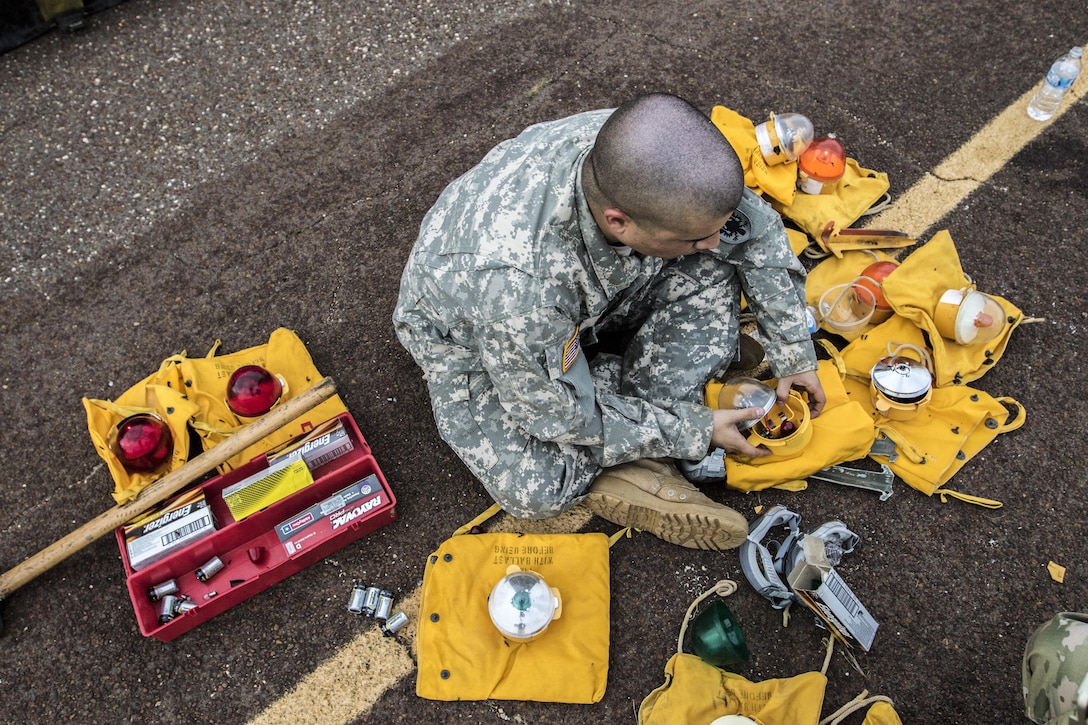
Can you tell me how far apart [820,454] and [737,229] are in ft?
3.15

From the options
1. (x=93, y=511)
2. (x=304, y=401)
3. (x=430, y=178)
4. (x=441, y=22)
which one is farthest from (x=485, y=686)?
(x=441, y=22)

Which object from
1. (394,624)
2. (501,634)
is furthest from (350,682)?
(501,634)

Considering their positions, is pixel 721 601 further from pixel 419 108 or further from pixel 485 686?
pixel 419 108

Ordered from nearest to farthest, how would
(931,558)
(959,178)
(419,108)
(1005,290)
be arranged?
(931,558)
(1005,290)
(959,178)
(419,108)

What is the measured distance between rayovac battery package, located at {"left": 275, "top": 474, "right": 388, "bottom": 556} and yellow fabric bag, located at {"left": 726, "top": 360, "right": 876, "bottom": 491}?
1.44 m

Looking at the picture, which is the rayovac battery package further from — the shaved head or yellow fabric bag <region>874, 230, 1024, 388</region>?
yellow fabric bag <region>874, 230, 1024, 388</region>

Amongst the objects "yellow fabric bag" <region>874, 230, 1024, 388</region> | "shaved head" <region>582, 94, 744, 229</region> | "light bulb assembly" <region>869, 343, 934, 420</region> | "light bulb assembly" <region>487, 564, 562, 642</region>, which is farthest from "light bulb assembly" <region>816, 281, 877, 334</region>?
"light bulb assembly" <region>487, 564, 562, 642</region>

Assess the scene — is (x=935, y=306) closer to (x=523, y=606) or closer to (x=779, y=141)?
(x=779, y=141)

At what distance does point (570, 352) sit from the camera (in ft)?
8.47

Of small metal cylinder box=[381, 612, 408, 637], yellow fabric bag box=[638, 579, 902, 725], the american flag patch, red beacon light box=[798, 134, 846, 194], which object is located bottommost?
yellow fabric bag box=[638, 579, 902, 725]

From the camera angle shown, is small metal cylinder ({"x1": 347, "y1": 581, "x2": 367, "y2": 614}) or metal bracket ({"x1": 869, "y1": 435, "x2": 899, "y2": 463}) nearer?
small metal cylinder ({"x1": 347, "y1": 581, "x2": 367, "y2": 614})

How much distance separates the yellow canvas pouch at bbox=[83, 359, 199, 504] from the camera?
9.84ft

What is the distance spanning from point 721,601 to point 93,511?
2608mm

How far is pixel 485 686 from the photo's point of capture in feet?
9.22
